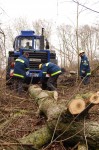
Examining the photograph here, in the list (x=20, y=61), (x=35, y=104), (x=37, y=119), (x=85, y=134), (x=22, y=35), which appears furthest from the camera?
(x=22, y=35)

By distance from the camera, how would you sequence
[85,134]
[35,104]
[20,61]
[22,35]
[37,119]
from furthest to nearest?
1. [22,35]
2. [20,61]
3. [35,104]
4. [37,119]
5. [85,134]

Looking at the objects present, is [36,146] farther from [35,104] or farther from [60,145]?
[35,104]

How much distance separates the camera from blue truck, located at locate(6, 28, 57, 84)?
1114 cm

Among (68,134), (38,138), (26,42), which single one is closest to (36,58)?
Answer: (26,42)

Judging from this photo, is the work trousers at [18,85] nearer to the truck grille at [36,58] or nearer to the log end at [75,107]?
the truck grille at [36,58]

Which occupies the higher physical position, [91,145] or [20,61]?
[20,61]

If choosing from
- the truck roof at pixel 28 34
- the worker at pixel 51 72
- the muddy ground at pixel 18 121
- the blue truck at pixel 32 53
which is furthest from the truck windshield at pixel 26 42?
the muddy ground at pixel 18 121

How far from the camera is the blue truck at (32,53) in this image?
439 inches

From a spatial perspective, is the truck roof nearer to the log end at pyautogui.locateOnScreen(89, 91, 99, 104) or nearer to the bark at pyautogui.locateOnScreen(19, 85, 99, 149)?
the bark at pyautogui.locateOnScreen(19, 85, 99, 149)

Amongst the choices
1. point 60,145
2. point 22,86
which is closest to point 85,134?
point 60,145

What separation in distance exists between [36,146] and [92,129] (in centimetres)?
101

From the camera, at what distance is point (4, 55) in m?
6.45

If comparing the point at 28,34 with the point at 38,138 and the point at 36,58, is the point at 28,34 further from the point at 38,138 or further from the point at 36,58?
the point at 38,138

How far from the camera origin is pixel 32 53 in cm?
1158
